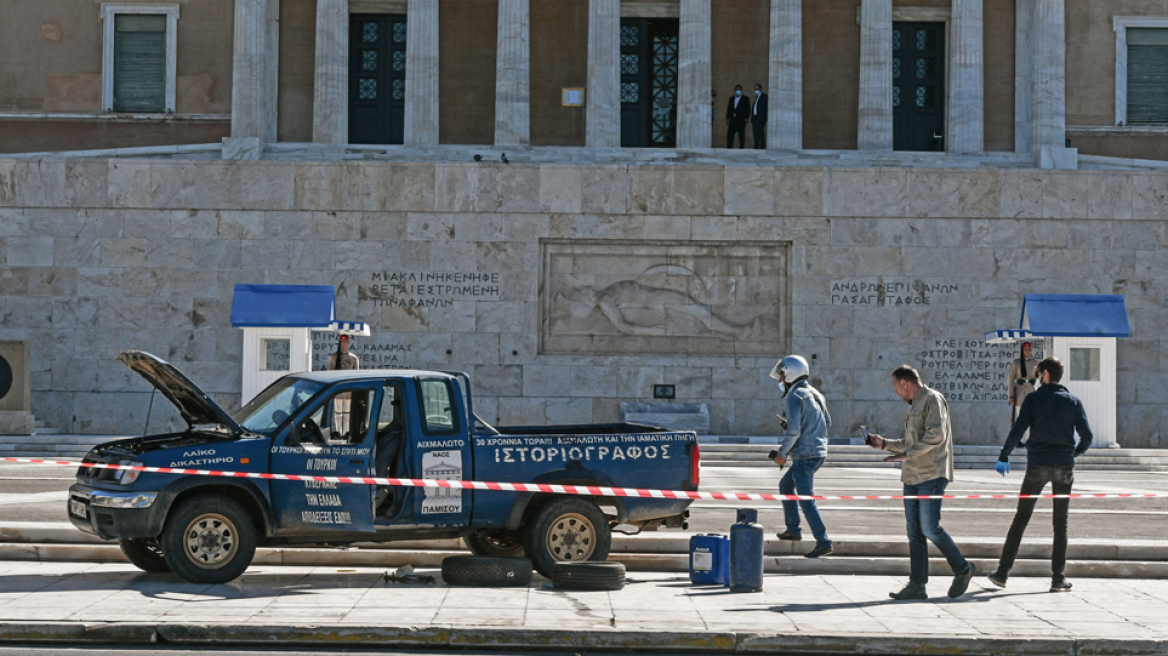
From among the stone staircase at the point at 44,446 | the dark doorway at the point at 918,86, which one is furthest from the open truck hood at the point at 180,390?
the dark doorway at the point at 918,86

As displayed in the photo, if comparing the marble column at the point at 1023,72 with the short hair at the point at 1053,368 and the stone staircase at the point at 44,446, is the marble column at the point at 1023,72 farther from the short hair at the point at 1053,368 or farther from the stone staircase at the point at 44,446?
the short hair at the point at 1053,368

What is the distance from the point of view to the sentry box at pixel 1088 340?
24.6 meters

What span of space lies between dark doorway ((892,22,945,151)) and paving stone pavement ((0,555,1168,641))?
26.0 m

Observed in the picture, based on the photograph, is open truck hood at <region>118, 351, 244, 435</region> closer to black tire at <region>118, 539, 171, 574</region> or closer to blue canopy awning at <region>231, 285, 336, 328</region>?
black tire at <region>118, 539, 171, 574</region>

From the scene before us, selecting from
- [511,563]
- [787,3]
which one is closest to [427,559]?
[511,563]

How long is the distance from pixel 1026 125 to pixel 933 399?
985 inches

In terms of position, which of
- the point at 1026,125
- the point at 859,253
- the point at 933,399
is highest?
the point at 1026,125

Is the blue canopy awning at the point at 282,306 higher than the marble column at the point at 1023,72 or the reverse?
the reverse

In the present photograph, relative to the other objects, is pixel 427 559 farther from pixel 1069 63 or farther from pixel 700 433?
pixel 1069 63

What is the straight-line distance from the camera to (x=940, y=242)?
28.8 meters

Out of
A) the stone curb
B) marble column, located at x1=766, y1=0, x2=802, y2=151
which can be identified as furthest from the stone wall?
the stone curb

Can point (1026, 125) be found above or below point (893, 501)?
above

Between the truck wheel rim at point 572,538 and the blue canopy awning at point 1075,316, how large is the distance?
620 inches

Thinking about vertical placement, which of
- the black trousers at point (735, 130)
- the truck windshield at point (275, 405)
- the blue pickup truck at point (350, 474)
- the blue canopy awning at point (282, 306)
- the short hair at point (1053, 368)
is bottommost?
the blue pickup truck at point (350, 474)
